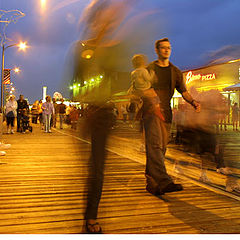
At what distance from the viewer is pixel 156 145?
164 inches

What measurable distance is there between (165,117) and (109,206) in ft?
4.12

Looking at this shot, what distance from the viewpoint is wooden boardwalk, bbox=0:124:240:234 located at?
3312 mm

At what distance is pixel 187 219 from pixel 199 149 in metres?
2.16

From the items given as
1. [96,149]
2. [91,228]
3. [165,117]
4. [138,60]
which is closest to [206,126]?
[165,117]

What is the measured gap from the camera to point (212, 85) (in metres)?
28.5

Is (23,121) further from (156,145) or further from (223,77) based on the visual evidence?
(223,77)

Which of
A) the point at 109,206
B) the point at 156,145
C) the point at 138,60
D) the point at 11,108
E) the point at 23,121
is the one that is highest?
the point at 138,60

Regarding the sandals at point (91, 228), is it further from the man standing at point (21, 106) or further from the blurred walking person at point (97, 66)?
the man standing at point (21, 106)

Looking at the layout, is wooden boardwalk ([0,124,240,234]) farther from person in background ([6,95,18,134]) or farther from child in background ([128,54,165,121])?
person in background ([6,95,18,134])

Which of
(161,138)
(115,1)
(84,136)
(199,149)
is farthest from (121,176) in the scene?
(115,1)

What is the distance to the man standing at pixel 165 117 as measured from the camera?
4.04 meters

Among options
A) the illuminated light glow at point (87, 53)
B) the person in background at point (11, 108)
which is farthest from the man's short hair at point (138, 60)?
the person in background at point (11, 108)

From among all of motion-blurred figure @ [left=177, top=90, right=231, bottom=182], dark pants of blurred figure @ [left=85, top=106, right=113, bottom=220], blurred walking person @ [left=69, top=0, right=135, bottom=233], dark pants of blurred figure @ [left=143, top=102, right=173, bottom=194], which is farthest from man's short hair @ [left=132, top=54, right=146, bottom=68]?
motion-blurred figure @ [left=177, top=90, right=231, bottom=182]

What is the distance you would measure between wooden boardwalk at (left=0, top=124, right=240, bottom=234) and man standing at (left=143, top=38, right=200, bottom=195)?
0.32 m
